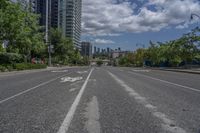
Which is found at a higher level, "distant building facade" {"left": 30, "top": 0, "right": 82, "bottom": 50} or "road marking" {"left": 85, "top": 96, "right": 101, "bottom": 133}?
"distant building facade" {"left": 30, "top": 0, "right": 82, "bottom": 50}

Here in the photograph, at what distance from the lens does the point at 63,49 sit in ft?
301

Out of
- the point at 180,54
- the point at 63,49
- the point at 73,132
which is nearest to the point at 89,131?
the point at 73,132

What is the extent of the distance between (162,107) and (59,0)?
76.3 metres

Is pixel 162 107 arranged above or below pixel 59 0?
below

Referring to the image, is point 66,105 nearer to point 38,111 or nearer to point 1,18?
point 38,111

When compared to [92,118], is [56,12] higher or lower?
higher

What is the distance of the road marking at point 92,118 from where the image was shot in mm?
6528

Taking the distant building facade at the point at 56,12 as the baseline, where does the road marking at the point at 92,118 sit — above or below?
below

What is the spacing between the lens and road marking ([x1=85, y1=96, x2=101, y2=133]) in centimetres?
653

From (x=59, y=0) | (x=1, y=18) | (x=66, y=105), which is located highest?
(x=59, y=0)

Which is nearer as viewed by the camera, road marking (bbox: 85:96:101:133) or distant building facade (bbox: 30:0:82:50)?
road marking (bbox: 85:96:101:133)

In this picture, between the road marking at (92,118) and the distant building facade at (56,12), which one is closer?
the road marking at (92,118)

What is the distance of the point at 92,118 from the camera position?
773 centimetres

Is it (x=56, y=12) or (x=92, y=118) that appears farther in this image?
(x=56, y=12)
